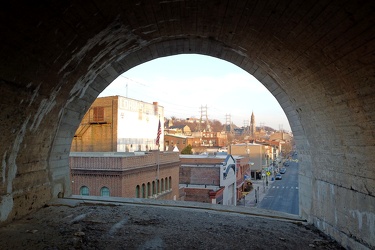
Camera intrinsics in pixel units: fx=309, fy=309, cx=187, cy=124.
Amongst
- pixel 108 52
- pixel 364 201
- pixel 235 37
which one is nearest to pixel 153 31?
pixel 108 52

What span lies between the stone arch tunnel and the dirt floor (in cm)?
52

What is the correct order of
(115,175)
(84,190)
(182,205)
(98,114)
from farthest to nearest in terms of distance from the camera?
1. (98,114)
2. (84,190)
3. (115,175)
4. (182,205)

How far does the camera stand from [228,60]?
7.63 m

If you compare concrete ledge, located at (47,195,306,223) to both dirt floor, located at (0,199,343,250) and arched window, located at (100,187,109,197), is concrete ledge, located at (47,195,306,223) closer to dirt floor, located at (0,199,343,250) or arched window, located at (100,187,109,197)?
dirt floor, located at (0,199,343,250)

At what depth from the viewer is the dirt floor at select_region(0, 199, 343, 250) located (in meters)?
5.38

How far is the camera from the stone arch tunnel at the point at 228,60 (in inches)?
154

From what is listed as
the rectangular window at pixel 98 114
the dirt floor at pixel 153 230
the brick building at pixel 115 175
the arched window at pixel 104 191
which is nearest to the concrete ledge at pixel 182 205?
the dirt floor at pixel 153 230

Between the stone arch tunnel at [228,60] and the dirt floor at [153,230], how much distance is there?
52 cm

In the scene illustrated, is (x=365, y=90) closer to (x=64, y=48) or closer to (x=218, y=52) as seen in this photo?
(x=218, y=52)

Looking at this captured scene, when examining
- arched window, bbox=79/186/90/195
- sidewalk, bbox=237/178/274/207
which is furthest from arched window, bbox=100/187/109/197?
sidewalk, bbox=237/178/274/207

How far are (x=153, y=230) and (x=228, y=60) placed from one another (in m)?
4.32

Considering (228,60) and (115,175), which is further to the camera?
(115,175)

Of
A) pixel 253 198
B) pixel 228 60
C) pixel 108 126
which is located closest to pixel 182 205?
pixel 228 60

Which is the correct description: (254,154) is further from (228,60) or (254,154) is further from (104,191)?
(228,60)
